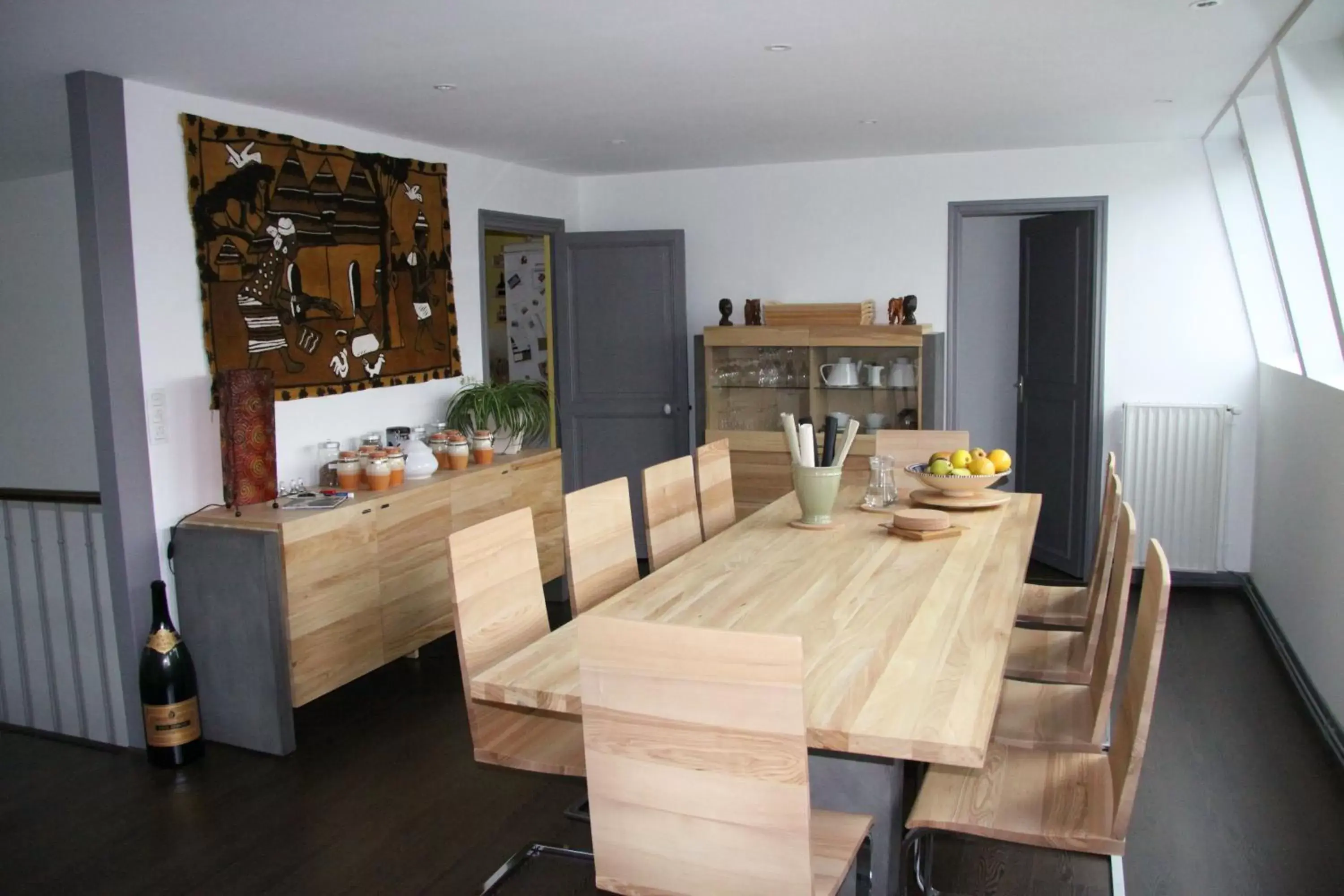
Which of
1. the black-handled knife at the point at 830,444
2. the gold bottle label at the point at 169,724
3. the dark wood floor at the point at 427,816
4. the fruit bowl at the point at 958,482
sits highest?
the black-handled knife at the point at 830,444

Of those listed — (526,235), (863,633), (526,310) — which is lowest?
(863,633)

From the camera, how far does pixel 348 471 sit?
4.32m

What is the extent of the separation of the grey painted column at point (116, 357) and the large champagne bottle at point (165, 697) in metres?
0.11

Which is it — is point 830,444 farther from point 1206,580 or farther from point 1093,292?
point 1206,580

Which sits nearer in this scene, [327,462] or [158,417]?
[158,417]

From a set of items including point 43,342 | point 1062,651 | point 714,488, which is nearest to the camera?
point 1062,651

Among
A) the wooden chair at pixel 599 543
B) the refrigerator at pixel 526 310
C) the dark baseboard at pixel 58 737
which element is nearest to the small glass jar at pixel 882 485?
the wooden chair at pixel 599 543

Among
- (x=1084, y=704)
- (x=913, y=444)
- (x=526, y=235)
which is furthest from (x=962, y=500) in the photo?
(x=526, y=235)

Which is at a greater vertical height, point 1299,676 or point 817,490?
point 817,490

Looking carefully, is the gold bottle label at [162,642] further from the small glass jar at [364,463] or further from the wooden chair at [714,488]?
the wooden chair at [714,488]

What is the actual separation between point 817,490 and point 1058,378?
3.32 m

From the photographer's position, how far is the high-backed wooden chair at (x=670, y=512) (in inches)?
135

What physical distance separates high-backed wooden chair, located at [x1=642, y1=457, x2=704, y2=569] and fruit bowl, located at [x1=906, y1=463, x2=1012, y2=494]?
81cm

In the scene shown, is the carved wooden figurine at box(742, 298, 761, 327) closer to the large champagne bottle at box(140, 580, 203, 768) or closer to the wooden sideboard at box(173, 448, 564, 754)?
the wooden sideboard at box(173, 448, 564, 754)
